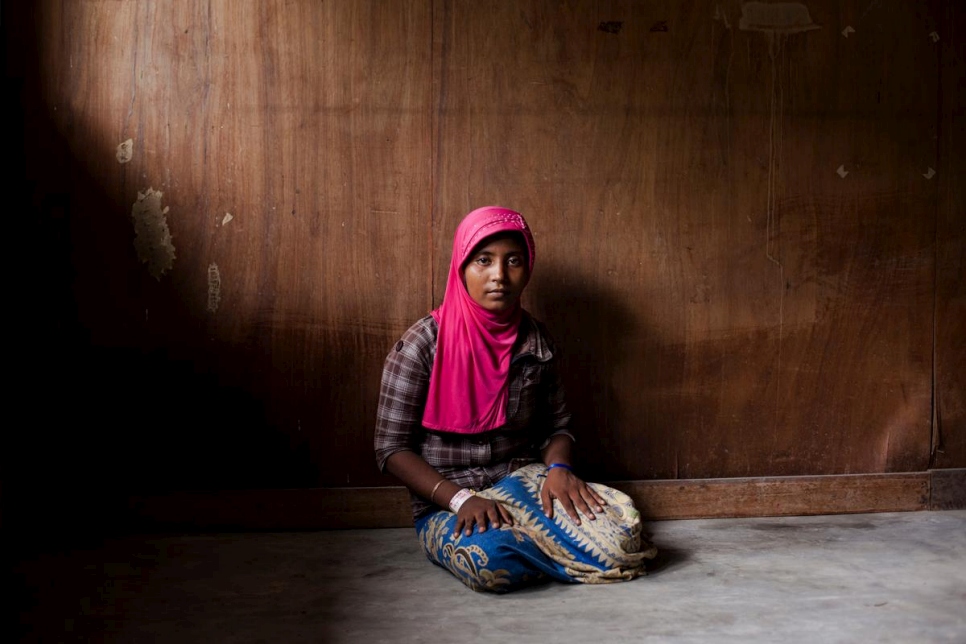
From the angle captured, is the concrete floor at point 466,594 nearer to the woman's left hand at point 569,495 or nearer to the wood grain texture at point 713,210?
the woman's left hand at point 569,495

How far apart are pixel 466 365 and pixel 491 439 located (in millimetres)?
267

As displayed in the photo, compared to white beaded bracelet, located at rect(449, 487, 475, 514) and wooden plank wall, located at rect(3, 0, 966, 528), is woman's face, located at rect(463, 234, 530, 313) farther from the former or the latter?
white beaded bracelet, located at rect(449, 487, 475, 514)

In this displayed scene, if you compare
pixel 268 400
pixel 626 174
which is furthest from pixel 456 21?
pixel 268 400

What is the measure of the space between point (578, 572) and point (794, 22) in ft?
6.93

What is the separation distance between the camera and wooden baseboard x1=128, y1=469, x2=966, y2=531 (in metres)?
2.94

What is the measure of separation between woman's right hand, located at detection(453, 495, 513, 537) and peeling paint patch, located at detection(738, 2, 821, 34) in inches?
76.2

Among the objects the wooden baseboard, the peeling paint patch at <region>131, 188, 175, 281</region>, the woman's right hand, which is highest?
the peeling paint patch at <region>131, 188, 175, 281</region>

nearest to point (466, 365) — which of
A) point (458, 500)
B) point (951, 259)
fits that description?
point (458, 500)

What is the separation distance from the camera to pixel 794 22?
3139mm

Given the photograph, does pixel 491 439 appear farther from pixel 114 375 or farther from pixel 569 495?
pixel 114 375

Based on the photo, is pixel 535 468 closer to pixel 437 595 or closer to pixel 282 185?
pixel 437 595

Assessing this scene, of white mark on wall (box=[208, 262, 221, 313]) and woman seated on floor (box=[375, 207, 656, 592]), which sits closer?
woman seated on floor (box=[375, 207, 656, 592])

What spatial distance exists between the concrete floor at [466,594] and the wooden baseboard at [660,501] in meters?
0.08

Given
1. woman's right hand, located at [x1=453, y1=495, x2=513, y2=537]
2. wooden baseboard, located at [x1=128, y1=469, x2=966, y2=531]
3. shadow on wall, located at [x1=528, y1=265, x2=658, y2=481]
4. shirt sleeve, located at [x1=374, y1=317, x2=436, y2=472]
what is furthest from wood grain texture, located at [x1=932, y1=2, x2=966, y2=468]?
shirt sleeve, located at [x1=374, y1=317, x2=436, y2=472]
